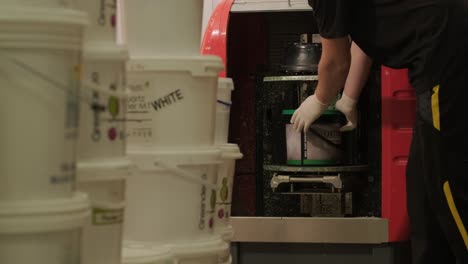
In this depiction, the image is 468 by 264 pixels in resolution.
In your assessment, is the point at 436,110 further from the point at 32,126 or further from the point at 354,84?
the point at 32,126

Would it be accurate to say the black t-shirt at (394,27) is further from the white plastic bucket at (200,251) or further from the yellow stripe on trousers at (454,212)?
the white plastic bucket at (200,251)

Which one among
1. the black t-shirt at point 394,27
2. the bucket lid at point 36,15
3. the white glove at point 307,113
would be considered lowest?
the white glove at point 307,113

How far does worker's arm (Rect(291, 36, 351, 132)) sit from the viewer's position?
7.48 ft

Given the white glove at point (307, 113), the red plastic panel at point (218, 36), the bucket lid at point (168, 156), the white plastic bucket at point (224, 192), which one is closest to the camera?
the bucket lid at point (168, 156)

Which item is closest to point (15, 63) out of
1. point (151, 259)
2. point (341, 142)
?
point (151, 259)

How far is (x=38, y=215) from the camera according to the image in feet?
3.27

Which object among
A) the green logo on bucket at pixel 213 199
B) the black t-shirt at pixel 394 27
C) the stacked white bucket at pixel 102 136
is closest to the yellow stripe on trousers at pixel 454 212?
the black t-shirt at pixel 394 27

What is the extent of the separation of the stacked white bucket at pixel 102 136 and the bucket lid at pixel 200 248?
358 mm

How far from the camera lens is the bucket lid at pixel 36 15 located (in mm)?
989

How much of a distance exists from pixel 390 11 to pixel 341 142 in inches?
30.0

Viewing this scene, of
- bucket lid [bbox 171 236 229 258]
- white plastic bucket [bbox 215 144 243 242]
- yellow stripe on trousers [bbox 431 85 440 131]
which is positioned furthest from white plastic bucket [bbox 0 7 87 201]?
yellow stripe on trousers [bbox 431 85 440 131]

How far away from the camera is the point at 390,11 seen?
7.07 ft

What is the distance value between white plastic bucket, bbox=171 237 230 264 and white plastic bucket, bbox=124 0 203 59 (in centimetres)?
42

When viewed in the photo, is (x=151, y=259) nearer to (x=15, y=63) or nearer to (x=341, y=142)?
(x=15, y=63)
